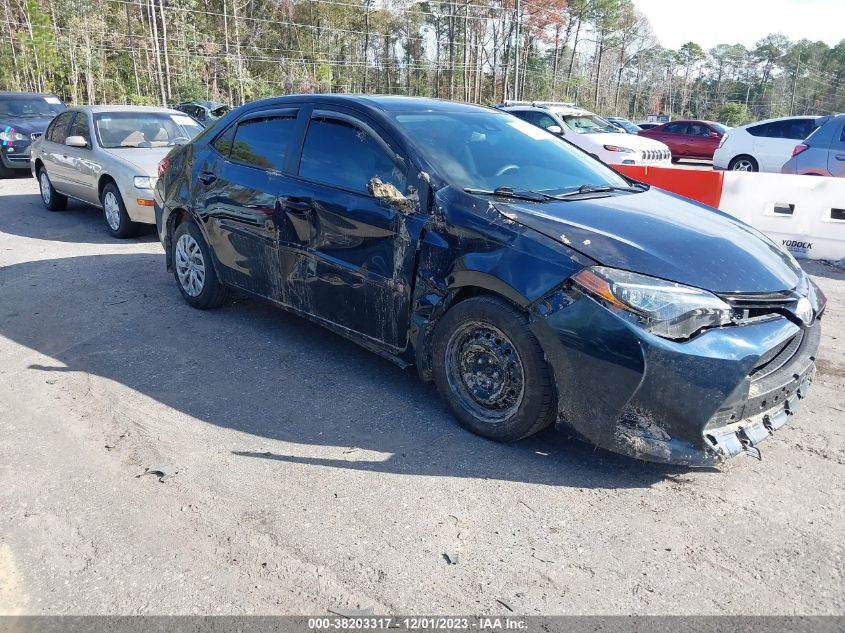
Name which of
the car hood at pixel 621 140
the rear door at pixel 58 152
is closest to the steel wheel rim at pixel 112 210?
the rear door at pixel 58 152

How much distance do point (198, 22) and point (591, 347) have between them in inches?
1749

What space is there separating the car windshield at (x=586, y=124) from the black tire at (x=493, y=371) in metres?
11.9

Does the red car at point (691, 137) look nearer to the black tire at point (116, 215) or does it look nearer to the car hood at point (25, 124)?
the car hood at point (25, 124)

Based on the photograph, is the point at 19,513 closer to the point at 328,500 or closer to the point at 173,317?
the point at 328,500

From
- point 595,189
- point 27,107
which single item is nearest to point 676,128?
point 27,107

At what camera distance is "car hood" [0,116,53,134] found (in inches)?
575

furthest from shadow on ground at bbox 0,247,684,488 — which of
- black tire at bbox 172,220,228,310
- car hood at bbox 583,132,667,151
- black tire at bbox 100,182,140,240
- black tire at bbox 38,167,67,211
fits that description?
car hood at bbox 583,132,667,151

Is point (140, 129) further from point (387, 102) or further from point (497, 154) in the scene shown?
point (497, 154)

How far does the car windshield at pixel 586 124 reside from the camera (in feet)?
48.0

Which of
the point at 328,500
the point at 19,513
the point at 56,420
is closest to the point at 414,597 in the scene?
the point at 328,500

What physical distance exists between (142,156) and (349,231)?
599cm

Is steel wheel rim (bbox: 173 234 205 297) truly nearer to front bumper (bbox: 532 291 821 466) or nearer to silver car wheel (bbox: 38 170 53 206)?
front bumper (bbox: 532 291 821 466)

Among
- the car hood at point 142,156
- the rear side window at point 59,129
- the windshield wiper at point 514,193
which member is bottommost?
A: the car hood at point 142,156

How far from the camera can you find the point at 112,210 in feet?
28.9
